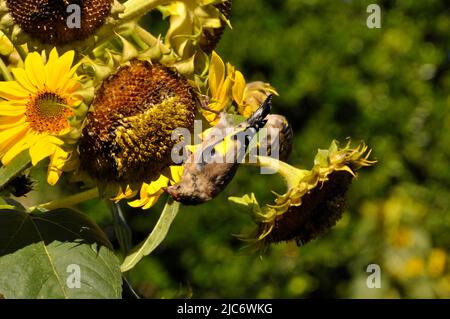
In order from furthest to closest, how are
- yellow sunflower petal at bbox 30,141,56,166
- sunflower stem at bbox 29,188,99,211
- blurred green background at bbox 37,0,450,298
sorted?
blurred green background at bbox 37,0,450,298
sunflower stem at bbox 29,188,99,211
yellow sunflower petal at bbox 30,141,56,166

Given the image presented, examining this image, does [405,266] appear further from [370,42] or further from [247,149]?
[247,149]

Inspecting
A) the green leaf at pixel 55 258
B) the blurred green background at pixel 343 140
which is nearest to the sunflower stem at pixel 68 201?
the green leaf at pixel 55 258

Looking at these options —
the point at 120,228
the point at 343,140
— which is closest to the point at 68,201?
the point at 120,228

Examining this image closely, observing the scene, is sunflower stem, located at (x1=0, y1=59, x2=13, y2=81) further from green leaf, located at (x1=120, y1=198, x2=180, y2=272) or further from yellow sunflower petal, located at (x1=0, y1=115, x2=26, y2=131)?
green leaf, located at (x1=120, y1=198, x2=180, y2=272)

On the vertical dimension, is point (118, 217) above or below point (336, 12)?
above

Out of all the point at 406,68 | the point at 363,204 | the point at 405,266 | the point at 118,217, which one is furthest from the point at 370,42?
the point at 118,217

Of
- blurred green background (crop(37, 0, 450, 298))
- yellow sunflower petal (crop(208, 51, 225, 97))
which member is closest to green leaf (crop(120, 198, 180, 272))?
yellow sunflower petal (crop(208, 51, 225, 97))

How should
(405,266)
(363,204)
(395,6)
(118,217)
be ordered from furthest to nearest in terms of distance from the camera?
(395,6), (363,204), (405,266), (118,217)
